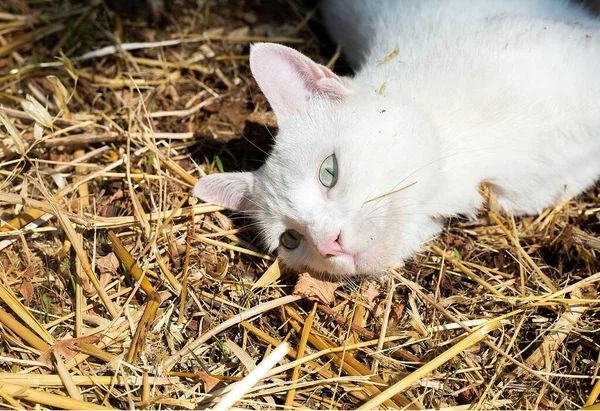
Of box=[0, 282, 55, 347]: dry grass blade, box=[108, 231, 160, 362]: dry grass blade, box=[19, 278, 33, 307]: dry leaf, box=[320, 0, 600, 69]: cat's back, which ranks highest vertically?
box=[320, 0, 600, 69]: cat's back

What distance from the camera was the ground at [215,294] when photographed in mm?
2178

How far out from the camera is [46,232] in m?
2.67

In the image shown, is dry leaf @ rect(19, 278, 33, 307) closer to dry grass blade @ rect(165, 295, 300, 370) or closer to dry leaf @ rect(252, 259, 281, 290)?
dry grass blade @ rect(165, 295, 300, 370)

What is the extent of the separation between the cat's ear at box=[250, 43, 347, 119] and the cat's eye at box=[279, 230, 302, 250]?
53cm

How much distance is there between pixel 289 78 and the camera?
2.39 m

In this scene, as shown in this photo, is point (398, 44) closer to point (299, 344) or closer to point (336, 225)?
point (336, 225)

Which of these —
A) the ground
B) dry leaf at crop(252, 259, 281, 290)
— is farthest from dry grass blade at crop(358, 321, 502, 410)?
dry leaf at crop(252, 259, 281, 290)

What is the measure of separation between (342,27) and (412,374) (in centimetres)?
226

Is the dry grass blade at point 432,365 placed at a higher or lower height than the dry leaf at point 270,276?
higher

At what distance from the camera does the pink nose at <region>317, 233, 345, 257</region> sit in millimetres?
2092

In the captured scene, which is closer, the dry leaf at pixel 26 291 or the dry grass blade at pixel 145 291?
the dry grass blade at pixel 145 291

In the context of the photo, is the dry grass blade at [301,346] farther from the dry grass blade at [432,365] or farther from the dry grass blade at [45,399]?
the dry grass blade at [45,399]

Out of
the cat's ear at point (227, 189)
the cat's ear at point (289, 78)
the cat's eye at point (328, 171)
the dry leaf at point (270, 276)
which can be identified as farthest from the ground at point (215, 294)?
the cat's ear at point (289, 78)

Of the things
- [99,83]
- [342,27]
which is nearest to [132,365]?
[99,83]
